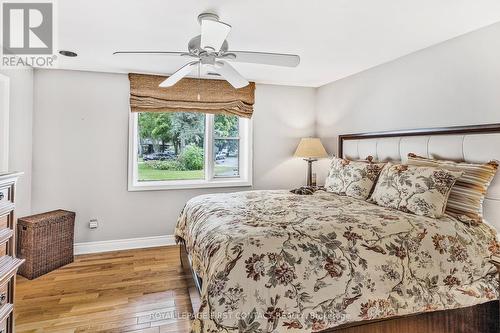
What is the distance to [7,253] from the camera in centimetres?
175

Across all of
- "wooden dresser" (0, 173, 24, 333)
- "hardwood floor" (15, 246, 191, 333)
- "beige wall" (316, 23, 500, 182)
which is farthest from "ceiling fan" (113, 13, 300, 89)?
"hardwood floor" (15, 246, 191, 333)

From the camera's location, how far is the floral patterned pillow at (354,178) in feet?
9.20

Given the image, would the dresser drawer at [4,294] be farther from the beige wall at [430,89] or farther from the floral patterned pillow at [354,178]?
the beige wall at [430,89]

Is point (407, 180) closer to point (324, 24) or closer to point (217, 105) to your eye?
point (324, 24)

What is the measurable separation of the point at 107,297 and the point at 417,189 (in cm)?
271

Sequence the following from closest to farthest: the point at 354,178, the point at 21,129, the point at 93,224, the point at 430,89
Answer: the point at 430,89, the point at 354,178, the point at 21,129, the point at 93,224

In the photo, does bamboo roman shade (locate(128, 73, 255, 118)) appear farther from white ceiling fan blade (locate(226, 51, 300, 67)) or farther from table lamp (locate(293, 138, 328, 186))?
white ceiling fan blade (locate(226, 51, 300, 67))

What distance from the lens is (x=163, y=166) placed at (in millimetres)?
4082

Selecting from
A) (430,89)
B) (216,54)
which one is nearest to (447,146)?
(430,89)

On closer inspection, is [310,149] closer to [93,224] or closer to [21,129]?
[93,224]

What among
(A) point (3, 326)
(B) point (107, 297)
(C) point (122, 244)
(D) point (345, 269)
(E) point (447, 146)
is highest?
(E) point (447, 146)

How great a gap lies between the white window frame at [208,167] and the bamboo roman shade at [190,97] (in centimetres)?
20

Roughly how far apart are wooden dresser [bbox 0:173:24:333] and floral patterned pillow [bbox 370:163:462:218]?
261 cm

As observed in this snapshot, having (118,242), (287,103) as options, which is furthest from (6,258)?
(287,103)
